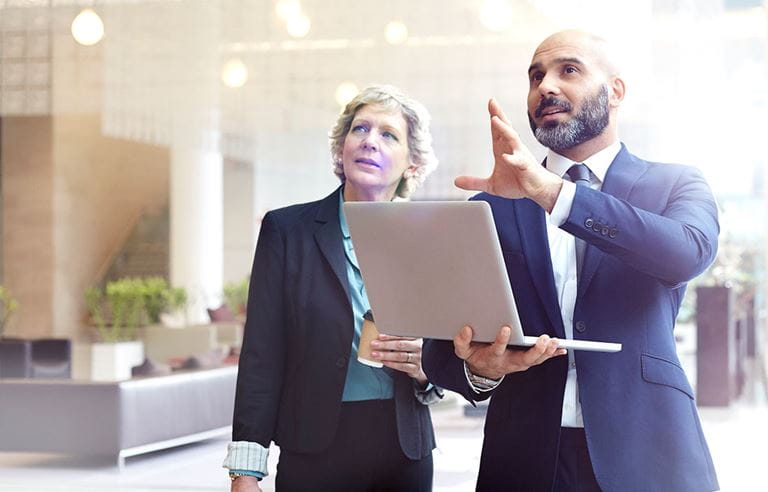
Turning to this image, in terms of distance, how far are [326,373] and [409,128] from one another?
0.56 meters

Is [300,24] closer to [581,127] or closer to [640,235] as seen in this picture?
[581,127]

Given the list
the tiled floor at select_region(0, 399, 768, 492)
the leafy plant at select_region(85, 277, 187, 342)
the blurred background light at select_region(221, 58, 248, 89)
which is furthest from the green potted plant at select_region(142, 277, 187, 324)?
the tiled floor at select_region(0, 399, 768, 492)

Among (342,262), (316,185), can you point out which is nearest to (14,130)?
(316,185)

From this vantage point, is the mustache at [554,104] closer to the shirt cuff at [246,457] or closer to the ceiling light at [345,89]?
the shirt cuff at [246,457]

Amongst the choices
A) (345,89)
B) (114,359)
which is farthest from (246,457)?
(114,359)

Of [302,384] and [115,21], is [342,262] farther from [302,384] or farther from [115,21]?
[115,21]

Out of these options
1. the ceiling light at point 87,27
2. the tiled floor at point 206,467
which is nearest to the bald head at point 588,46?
the tiled floor at point 206,467

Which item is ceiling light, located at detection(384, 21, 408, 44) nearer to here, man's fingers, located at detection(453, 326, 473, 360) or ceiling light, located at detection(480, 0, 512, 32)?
ceiling light, located at detection(480, 0, 512, 32)

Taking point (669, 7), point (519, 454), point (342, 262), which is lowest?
point (519, 454)

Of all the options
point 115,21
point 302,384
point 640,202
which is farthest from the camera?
point 115,21

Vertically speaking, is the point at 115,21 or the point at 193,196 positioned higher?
the point at 115,21

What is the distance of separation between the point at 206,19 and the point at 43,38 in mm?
1694

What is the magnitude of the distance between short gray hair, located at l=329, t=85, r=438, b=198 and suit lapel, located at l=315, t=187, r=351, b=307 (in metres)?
0.13

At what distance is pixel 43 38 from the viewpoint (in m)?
12.4
